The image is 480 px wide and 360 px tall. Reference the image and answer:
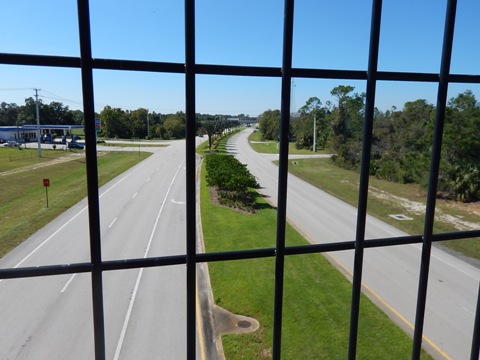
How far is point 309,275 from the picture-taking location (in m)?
12.7

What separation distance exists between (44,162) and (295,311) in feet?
99.2

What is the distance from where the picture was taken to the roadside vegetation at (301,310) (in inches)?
341

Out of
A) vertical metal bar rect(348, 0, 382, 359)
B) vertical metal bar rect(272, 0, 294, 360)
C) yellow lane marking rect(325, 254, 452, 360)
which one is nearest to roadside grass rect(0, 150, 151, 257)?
yellow lane marking rect(325, 254, 452, 360)

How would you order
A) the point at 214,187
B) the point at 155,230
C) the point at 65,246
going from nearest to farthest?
the point at 65,246 → the point at 155,230 → the point at 214,187

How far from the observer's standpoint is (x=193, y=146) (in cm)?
188

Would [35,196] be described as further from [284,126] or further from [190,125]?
[284,126]

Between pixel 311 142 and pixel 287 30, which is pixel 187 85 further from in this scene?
pixel 311 142

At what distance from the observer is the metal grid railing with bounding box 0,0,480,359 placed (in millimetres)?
1715

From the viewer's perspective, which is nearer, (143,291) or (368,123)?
(368,123)

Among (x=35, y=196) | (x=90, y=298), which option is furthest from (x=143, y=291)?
(x=35, y=196)

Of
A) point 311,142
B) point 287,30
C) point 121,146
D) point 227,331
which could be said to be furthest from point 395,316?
point 311,142

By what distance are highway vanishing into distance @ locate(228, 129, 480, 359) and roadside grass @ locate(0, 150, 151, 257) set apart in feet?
43.3

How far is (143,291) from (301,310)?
4911 mm

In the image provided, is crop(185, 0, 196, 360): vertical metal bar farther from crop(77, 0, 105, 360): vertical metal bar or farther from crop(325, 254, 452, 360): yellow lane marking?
A: crop(325, 254, 452, 360): yellow lane marking
